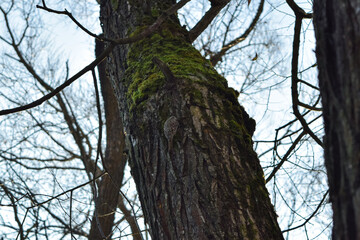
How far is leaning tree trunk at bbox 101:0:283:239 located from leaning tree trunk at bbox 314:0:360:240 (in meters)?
0.53

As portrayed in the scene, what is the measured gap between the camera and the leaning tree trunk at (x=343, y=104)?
0.70 m

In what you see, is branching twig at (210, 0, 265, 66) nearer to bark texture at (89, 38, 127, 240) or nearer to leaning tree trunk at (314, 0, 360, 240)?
bark texture at (89, 38, 127, 240)

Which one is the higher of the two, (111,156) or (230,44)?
(230,44)

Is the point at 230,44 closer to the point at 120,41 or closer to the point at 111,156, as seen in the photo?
the point at 111,156

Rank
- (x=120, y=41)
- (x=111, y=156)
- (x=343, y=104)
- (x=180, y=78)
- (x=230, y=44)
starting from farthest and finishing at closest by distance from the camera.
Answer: (x=111, y=156) < (x=230, y=44) < (x=180, y=78) < (x=120, y=41) < (x=343, y=104)

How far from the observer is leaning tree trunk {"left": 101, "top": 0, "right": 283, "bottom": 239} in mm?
1312

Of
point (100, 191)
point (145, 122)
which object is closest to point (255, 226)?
point (145, 122)

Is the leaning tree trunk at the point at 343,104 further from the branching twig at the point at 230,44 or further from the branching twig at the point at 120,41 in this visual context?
the branching twig at the point at 230,44

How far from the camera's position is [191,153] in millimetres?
1414

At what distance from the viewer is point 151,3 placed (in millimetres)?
2246

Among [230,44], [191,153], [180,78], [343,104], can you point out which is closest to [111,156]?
[230,44]

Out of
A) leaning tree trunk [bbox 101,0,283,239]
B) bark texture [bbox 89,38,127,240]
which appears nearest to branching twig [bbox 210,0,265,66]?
bark texture [bbox 89,38,127,240]

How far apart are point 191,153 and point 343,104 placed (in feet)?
2.40

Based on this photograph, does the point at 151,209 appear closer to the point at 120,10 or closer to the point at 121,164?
the point at 120,10
